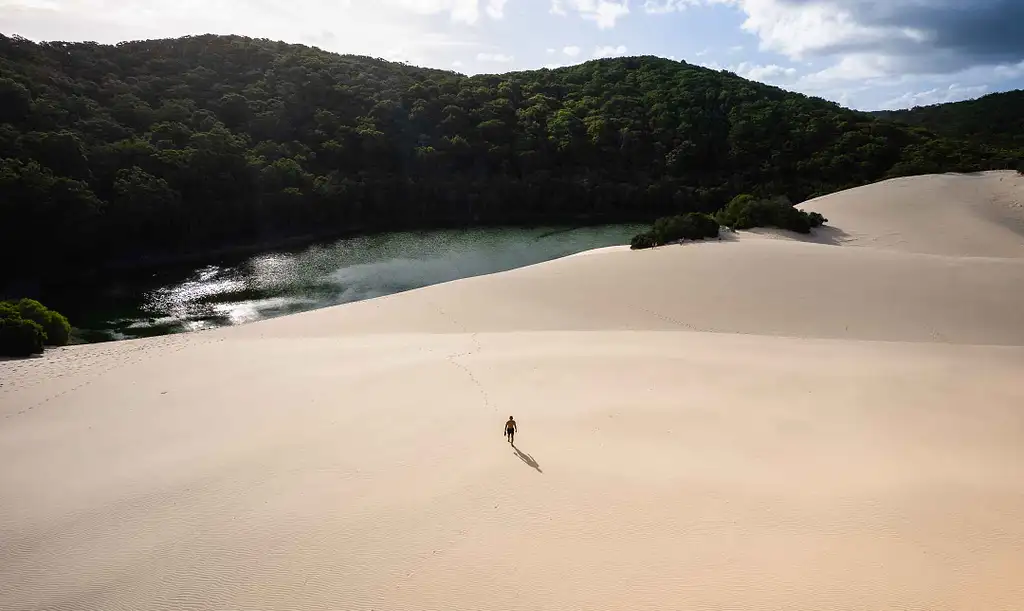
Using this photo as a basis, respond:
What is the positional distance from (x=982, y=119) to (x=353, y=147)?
78.3 m

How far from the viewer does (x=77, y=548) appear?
6.76m

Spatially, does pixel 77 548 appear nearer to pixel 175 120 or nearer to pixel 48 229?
pixel 48 229

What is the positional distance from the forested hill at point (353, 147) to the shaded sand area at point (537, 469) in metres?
23.7

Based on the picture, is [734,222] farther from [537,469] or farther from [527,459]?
[537,469]

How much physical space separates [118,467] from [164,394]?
3.75 meters

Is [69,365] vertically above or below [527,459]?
below

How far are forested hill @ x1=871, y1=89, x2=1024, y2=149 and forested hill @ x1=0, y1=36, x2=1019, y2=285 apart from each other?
17.1 meters

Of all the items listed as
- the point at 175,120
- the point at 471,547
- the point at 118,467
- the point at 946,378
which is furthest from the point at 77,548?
the point at 175,120

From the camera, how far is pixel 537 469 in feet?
25.8

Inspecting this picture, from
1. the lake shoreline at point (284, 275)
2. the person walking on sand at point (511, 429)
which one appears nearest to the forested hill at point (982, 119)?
the lake shoreline at point (284, 275)

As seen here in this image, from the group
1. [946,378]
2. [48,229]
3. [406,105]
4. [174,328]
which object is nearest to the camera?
[946,378]

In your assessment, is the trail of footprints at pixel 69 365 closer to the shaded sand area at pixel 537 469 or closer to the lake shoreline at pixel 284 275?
the shaded sand area at pixel 537 469

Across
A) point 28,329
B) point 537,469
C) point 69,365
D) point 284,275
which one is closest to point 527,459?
point 537,469

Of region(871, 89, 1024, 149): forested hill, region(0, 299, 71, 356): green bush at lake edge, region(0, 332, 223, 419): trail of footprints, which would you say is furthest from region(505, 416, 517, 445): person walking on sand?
region(871, 89, 1024, 149): forested hill
